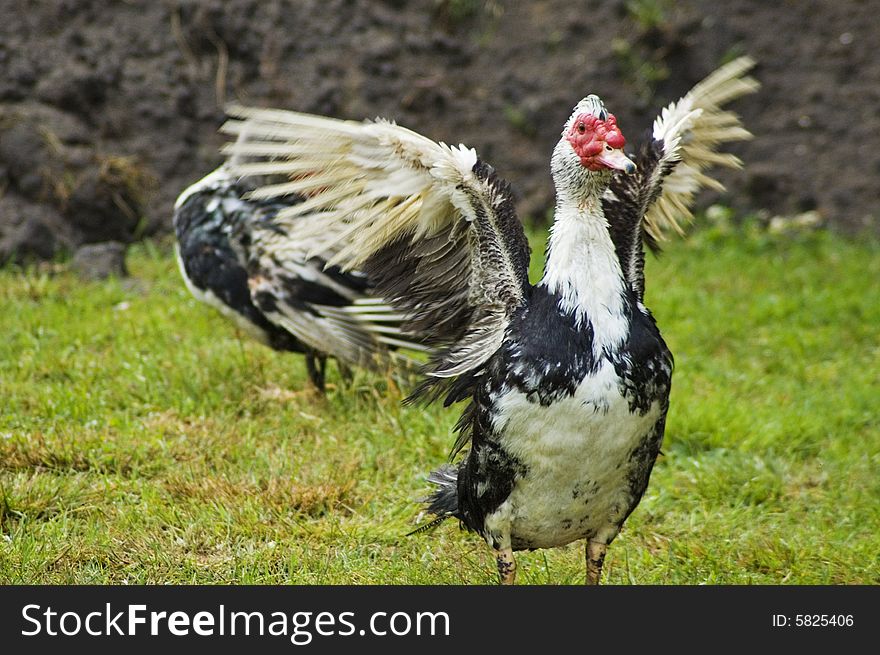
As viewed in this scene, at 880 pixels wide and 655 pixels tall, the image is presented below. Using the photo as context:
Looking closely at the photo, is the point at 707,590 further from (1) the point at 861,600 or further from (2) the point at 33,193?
(2) the point at 33,193

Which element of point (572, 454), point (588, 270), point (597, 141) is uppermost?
point (597, 141)

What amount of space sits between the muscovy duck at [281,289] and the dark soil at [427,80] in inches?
87.1

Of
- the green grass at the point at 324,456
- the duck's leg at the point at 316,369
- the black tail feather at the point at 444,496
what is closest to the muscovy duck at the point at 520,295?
the black tail feather at the point at 444,496

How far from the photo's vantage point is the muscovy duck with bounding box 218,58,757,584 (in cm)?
319

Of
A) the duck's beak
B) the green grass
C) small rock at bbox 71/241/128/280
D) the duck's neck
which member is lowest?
small rock at bbox 71/241/128/280

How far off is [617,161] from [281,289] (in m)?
2.34

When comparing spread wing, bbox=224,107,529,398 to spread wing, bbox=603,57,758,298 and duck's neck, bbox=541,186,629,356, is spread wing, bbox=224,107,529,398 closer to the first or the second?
duck's neck, bbox=541,186,629,356

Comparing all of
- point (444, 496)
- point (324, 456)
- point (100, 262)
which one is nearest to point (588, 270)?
point (444, 496)

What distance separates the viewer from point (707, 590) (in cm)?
349

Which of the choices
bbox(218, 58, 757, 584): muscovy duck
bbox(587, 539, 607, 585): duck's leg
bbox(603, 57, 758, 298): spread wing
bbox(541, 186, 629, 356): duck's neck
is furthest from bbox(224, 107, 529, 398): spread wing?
bbox(587, 539, 607, 585): duck's leg

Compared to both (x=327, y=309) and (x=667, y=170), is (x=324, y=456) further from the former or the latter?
(x=667, y=170)

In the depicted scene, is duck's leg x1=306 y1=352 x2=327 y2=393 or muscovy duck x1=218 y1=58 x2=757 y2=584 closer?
muscovy duck x1=218 y1=58 x2=757 y2=584

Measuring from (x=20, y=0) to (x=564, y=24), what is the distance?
13.1ft

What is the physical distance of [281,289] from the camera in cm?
Answer: 514
